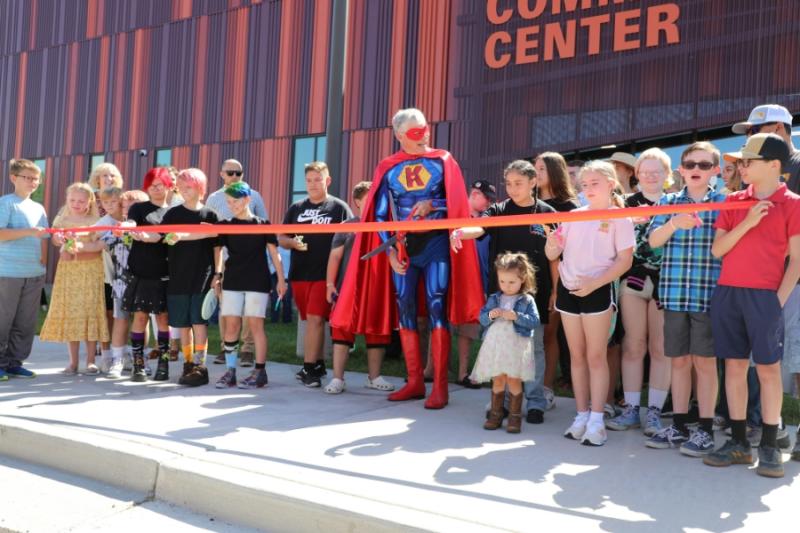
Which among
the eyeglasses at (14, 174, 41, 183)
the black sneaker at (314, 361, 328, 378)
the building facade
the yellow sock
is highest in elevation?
the building facade

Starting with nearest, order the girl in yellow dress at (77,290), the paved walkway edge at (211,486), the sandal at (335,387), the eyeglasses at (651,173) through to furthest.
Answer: the paved walkway edge at (211,486)
the eyeglasses at (651,173)
the sandal at (335,387)
the girl in yellow dress at (77,290)

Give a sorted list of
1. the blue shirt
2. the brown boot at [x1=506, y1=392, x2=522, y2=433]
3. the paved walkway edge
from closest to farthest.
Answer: the paved walkway edge < the brown boot at [x1=506, y1=392, x2=522, y2=433] < the blue shirt

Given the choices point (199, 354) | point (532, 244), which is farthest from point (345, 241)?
point (532, 244)

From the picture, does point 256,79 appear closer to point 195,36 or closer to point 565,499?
point 195,36

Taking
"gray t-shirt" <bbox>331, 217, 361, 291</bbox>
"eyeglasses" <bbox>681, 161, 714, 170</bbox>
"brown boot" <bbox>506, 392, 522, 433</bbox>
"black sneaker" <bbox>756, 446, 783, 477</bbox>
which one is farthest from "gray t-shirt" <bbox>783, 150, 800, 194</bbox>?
"gray t-shirt" <bbox>331, 217, 361, 291</bbox>

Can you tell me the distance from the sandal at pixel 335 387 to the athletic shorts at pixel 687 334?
2.61m

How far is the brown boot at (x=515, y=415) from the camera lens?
14.7 feet

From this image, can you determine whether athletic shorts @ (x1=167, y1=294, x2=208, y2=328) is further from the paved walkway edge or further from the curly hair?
the curly hair

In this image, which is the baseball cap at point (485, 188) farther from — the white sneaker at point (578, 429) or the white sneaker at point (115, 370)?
the white sneaker at point (115, 370)

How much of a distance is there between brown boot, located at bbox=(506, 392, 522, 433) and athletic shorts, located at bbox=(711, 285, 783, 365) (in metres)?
1.26

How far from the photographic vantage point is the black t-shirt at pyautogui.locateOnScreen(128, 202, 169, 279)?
20.2 ft

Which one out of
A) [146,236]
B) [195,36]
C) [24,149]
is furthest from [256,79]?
[146,236]

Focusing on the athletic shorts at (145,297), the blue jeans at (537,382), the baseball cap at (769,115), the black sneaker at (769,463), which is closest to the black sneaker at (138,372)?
the athletic shorts at (145,297)

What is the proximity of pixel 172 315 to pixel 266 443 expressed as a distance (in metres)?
2.38
